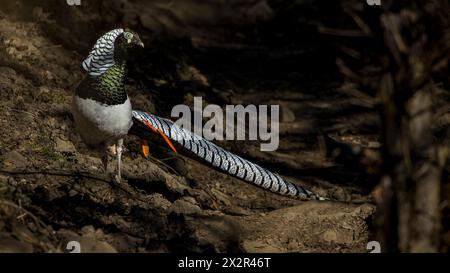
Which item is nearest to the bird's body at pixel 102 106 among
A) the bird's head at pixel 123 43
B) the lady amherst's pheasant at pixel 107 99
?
the lady amherst's pheasant at pixel 107 99

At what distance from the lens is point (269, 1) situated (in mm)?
16078

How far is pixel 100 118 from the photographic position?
5.81 meters

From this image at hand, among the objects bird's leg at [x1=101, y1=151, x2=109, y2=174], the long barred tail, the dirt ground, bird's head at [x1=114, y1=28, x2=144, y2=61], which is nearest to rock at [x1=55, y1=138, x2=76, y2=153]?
the dirt ground

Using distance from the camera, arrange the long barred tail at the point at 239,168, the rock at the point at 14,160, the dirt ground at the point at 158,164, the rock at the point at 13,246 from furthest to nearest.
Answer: the long barred tail at the point at 239,168 < the rock at the point at 14,160 < the dirt ground at the point at 158,164 < the rock at the point at 13,246

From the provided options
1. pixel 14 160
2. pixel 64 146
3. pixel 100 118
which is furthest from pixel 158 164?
pixel 100 118

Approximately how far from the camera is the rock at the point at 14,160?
6.14 metres

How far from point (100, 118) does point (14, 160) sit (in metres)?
1.03

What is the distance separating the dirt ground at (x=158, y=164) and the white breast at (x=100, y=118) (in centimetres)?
51

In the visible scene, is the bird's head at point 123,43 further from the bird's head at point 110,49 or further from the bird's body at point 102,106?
→ the bird's body at point 102,106

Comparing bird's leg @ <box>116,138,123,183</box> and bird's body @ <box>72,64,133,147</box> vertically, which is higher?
bird's body @ <box>72,64,133,147</box>

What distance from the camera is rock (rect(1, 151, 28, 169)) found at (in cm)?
614

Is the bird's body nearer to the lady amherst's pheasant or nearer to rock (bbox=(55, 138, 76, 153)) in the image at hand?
the lady amherst's pheasant

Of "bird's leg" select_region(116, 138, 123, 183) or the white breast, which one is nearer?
the white breast

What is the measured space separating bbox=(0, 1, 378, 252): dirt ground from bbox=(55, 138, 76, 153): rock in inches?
0.8
